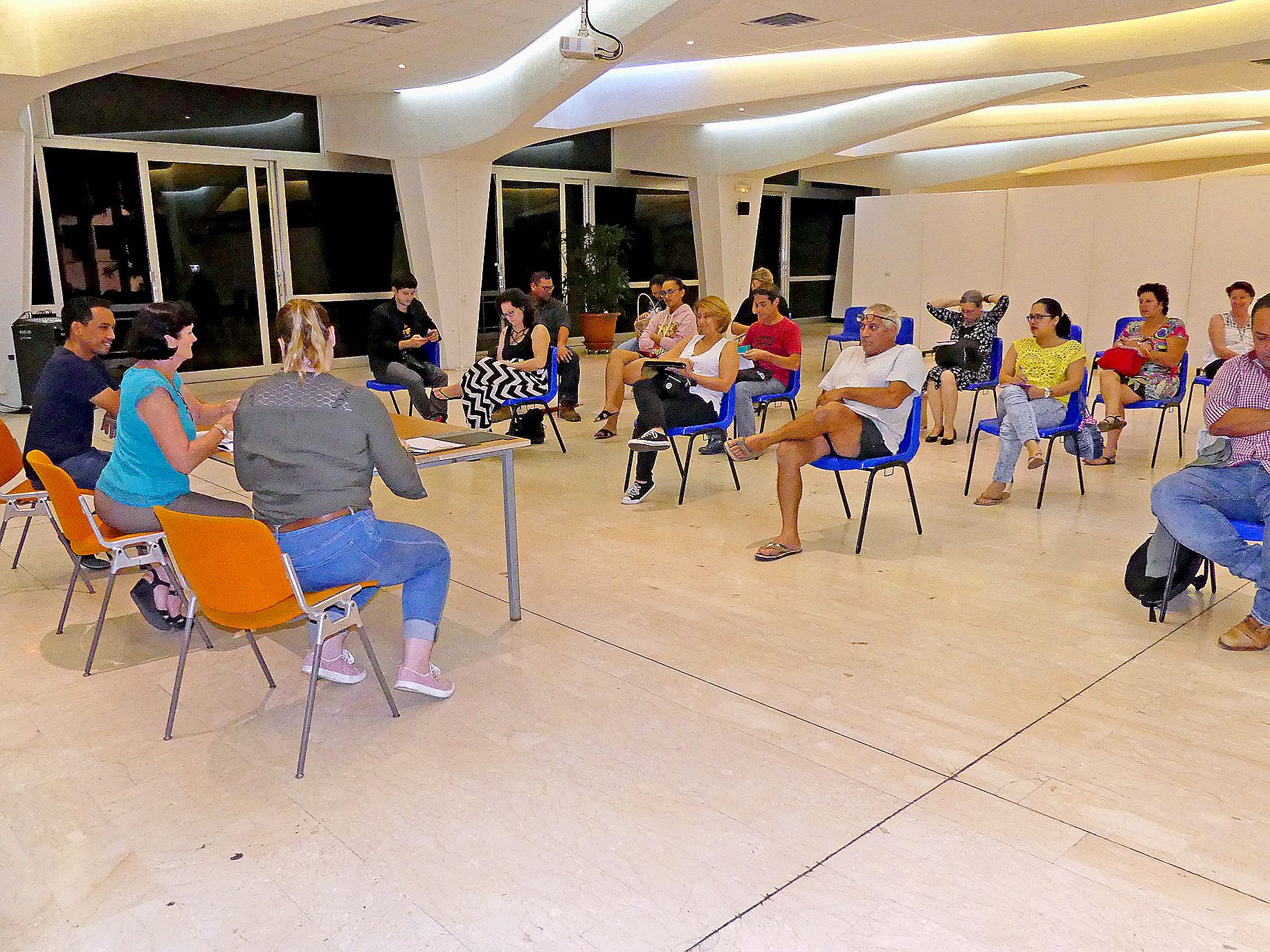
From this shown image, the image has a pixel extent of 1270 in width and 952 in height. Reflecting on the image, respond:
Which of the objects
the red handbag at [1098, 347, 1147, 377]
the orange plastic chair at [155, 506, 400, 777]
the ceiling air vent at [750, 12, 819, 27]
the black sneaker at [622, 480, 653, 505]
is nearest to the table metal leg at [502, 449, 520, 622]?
the orange plastic chair at [155, 506, 400, 777]

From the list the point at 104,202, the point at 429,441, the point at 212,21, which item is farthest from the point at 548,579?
the point at 104,202

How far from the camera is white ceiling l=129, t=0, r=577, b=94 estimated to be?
7.96 metres

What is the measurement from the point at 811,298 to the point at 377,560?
1858cm

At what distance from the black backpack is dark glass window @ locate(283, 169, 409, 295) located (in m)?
11.0

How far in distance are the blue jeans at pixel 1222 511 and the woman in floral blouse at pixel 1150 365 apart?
10.7 ft

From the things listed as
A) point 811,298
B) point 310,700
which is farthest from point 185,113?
point 811,298

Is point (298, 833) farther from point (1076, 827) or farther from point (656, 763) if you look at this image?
point (1076, 827)

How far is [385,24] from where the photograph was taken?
830 centimetres

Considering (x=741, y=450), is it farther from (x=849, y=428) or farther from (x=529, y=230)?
(x=529, y=230)

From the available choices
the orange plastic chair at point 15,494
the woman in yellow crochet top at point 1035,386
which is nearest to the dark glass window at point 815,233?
the woman in yellow crochet top at point 1035,386

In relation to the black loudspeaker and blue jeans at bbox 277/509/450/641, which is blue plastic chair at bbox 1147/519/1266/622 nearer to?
blue jeans at bbox 277/509/450/641

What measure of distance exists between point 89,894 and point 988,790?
2381 mm

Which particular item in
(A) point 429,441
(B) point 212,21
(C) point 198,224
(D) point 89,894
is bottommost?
(D) point 89,894

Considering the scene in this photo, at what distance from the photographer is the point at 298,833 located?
8.85 ft
